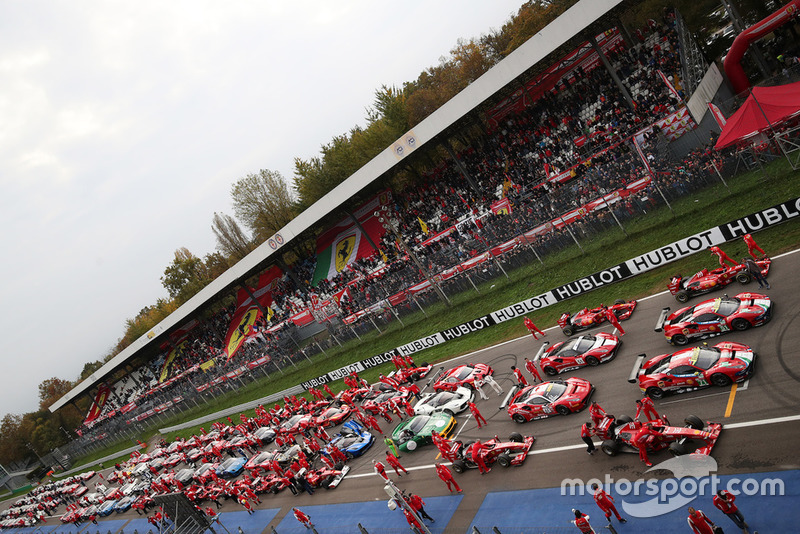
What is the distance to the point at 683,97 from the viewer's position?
29.9 meters

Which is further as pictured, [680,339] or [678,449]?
[680,339]

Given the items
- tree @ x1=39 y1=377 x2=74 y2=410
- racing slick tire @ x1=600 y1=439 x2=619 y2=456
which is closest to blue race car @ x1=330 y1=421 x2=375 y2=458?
racing slick tire @ x1=600 y1=439 x2=619 y2=456

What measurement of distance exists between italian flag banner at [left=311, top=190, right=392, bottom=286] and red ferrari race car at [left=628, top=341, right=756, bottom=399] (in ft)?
108

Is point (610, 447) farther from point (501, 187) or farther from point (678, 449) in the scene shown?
point (501, 187)

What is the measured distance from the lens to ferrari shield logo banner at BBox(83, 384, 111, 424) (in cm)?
7769

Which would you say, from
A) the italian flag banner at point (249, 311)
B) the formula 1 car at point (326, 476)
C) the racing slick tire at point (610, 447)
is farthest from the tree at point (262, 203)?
the racing slick tire at point (610, 447)

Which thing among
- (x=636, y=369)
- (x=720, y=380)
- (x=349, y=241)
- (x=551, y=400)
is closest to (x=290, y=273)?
(x=349, y=241)

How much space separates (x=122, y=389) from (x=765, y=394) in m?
82.8

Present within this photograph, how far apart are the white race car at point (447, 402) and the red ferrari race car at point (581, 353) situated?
372 centimetres

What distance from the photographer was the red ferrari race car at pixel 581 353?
772 inches

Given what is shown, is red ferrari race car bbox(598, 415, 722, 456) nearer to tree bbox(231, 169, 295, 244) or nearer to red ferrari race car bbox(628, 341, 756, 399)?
red ferrari race car bbox(628, 341, 756, 399)

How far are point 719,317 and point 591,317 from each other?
6.25 metres

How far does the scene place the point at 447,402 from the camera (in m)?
22.6

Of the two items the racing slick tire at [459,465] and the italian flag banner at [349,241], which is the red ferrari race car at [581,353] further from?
the italian flag banner at [349,241]
